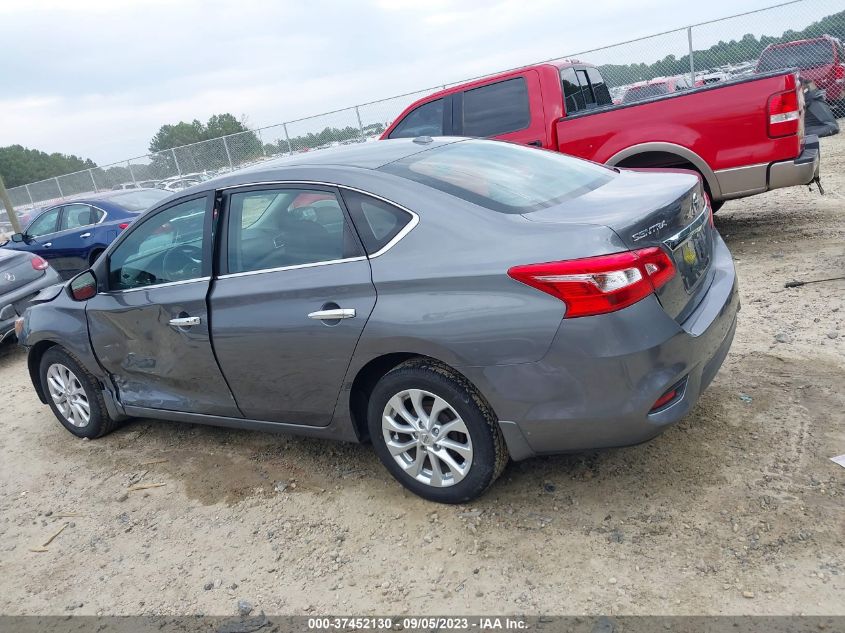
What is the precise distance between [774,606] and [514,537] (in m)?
1.00

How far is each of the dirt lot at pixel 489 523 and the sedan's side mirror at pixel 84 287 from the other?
1073 mm

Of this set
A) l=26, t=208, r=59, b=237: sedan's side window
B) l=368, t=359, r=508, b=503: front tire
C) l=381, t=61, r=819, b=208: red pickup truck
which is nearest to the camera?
l=368, t=359, r=508, b=503: front tire

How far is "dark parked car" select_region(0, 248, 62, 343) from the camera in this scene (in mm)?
7398

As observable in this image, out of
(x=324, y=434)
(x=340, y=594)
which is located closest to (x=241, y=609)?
(x=340, y=594)

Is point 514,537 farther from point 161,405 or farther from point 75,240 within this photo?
point 75,240

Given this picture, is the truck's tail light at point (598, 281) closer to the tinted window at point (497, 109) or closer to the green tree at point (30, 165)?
the tinted window at point (497, 109)

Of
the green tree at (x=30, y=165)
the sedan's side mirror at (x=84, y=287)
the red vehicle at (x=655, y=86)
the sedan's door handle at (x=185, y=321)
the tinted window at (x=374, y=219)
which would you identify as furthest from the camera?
the green tree at (x=30, y=165)

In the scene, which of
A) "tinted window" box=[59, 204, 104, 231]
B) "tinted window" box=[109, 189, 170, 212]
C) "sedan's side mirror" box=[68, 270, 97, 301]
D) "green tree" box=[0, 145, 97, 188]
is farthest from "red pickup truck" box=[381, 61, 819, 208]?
"green tree" box=[0, 145, 97, 188]

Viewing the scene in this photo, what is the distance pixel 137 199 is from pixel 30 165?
83561mm

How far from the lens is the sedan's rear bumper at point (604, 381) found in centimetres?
257

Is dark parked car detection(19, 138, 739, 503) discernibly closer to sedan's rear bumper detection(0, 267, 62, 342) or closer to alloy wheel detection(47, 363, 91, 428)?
alloy wheel detection(47, 363, 91, 428)

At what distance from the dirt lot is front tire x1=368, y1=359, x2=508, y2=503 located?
0.54 feet

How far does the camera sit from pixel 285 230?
3430 mm

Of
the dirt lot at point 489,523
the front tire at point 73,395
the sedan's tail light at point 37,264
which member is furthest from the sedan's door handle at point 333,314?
the sedan's tail light at point 37,264
